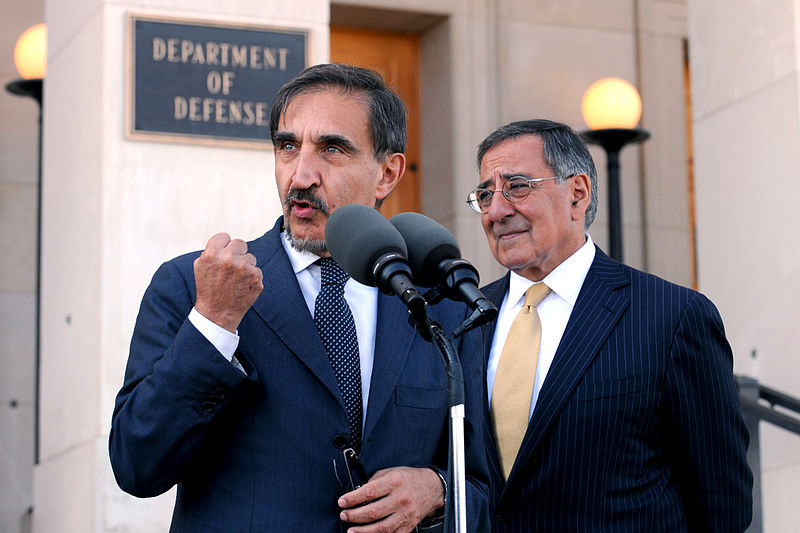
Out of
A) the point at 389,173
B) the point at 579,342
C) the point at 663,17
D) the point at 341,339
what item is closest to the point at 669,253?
the point at 663,17

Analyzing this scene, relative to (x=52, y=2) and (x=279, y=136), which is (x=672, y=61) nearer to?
(x=52, y=2)

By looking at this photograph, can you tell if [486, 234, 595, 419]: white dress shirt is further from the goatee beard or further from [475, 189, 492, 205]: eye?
the goatee beard

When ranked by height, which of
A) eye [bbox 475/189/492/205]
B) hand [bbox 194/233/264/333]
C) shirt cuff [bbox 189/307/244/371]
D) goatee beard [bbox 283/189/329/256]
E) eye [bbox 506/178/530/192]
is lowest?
shirt cuff [bbox 189/307/244/371]

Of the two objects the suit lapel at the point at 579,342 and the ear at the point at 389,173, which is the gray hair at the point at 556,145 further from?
the ear at the point at 389,173

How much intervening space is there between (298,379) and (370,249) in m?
0.51

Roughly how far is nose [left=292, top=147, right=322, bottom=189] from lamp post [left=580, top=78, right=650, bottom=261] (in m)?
5.31

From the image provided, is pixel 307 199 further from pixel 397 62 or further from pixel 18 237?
pixel 397 62

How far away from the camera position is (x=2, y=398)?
8.38 metres

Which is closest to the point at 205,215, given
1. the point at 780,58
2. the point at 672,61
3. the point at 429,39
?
the point at 780,58

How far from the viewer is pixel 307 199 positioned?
3244 mm

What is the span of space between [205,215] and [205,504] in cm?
289

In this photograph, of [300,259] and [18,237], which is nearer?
[300,259]

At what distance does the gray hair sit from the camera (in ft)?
15.3

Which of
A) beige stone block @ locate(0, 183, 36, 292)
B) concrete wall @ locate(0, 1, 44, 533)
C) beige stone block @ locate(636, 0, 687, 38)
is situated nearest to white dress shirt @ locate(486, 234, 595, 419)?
concrete wall @ locate(0, 1, 44, 533)
